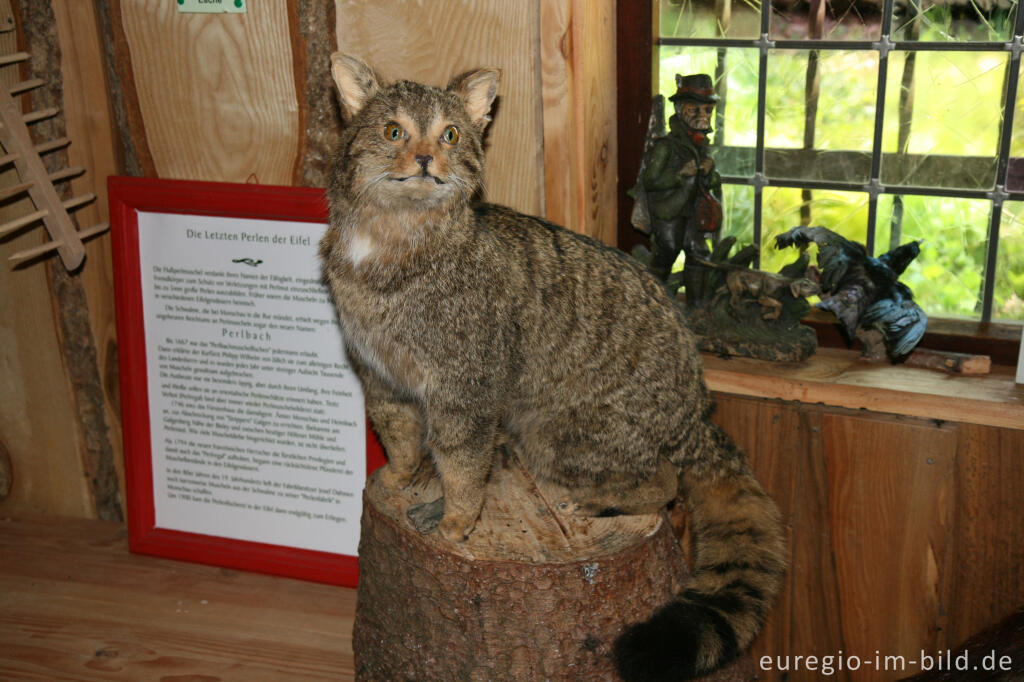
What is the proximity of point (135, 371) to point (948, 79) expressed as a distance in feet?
6.38

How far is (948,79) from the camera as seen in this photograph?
1.86m

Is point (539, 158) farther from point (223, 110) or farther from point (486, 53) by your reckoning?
point (223, 110)

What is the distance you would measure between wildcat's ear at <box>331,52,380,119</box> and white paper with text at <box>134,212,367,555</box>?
22.4 inches

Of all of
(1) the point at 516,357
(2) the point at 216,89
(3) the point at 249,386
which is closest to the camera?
(1) the point at 516,357

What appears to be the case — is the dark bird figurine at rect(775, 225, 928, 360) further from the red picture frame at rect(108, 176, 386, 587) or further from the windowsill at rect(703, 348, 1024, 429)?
the red picture frame at rect(108, 176, 386, 587)

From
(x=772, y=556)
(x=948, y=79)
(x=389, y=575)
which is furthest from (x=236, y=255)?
(x=948, y=79)

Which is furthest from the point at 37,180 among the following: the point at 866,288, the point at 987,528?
the point at 987,528

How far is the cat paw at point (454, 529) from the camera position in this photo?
1.56 meters

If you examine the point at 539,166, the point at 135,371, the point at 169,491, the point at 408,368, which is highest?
the point at 539,166

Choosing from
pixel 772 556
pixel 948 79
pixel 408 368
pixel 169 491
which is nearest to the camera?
pixel 408 368

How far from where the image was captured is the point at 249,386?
218 centimetres

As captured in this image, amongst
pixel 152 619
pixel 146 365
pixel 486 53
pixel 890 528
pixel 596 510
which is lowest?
pixel 152 619

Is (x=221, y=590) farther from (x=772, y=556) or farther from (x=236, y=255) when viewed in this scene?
(x=772, y=556)

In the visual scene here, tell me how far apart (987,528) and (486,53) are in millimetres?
1370
